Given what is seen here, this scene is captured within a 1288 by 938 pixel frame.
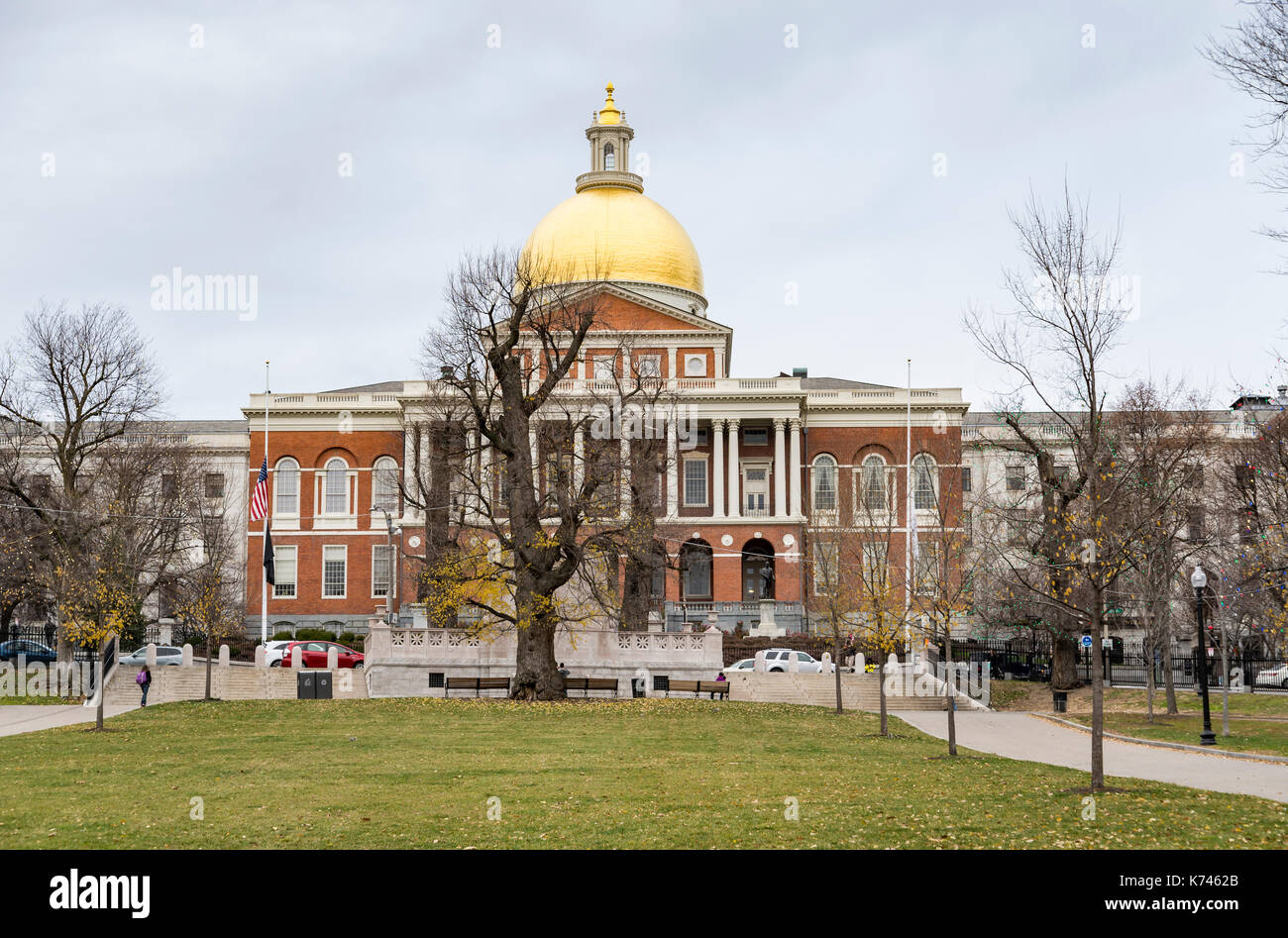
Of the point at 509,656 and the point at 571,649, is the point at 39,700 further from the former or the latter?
the point at 571,649

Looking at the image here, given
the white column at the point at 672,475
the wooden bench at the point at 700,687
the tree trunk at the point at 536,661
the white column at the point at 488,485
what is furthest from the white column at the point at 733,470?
the tree trunk at the point at 536,661

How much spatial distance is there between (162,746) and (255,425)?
58.3 metres

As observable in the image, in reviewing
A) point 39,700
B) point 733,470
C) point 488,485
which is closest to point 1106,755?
point 488,485

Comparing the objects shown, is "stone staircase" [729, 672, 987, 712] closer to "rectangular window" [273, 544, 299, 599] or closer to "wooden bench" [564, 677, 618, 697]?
"wooden bench" [564, 677, 618, 697]

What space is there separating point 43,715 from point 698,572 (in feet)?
156

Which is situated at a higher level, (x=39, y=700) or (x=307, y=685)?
(x=307, y=685)

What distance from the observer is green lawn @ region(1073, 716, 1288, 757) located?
1037 inches

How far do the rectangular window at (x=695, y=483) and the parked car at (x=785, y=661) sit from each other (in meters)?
29.0

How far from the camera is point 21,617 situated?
67562mm

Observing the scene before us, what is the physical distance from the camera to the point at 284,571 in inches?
3127

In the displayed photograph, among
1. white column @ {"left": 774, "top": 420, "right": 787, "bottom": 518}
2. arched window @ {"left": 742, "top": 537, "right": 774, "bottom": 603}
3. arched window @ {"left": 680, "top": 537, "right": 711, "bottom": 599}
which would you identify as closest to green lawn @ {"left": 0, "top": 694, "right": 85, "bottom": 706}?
arched window @ {"left": 680, "top": 537, "right": 711, "bottom": 599}

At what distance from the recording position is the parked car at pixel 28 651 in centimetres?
4900

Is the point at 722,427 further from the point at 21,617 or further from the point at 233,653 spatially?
the point at 21,617

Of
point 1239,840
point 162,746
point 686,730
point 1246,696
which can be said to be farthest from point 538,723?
point 1246,696
